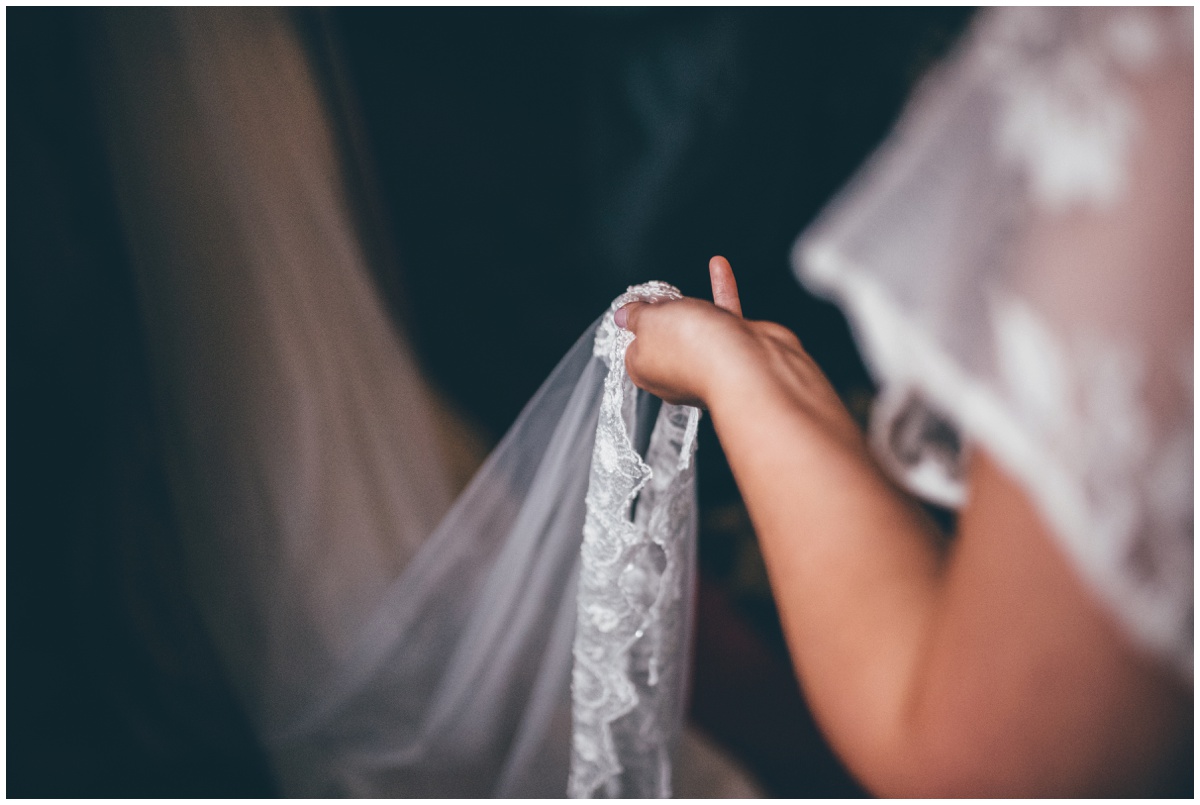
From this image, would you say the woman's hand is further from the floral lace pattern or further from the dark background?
the dark background

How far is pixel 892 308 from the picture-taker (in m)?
0.26

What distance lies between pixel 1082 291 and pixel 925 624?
0.16 metres

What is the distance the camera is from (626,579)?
Answer: 1.68ft

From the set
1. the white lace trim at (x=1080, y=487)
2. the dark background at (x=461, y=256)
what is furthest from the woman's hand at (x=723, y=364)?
the dark background at (x=461, y=256)

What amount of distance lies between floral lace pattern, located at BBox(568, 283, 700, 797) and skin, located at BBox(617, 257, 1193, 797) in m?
0.11

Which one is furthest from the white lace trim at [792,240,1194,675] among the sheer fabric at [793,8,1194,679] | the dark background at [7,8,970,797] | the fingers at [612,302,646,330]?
the dark background at [7,8,970,797]

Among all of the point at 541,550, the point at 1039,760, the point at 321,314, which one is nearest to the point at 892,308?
the point at 1039,760

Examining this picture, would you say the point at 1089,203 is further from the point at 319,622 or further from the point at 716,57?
the point at 716,57

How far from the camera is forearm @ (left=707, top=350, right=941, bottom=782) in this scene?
0.28 metres

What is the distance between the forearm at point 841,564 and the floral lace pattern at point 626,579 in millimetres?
140

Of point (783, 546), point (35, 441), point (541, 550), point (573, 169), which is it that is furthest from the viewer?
point (573, 169)

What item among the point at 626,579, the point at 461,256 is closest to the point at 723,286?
the point at 626,579

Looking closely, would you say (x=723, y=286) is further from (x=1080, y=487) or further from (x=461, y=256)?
(x=461, y=256)

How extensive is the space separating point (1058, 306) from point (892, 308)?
59mm
